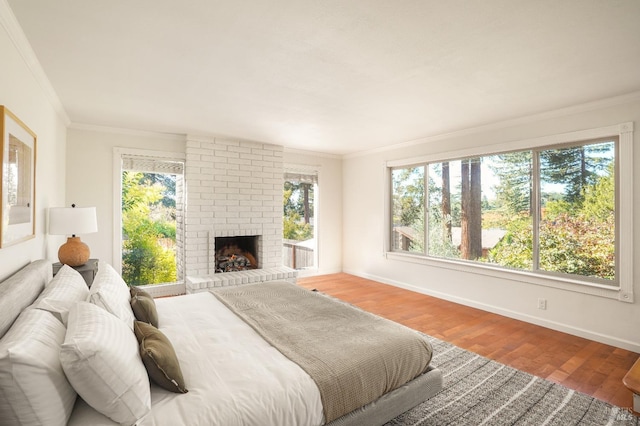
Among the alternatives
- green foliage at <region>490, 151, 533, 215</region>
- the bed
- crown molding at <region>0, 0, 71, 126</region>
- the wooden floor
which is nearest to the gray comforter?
the bed

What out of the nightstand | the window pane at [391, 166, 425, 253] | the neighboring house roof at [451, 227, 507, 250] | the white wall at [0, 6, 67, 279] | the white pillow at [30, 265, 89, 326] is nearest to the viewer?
the white pillow at [30, 265, 89, 326]

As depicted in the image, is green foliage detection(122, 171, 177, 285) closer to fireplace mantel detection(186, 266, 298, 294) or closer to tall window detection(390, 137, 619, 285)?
fireplace mantel detection(186, 266, 298, 294)

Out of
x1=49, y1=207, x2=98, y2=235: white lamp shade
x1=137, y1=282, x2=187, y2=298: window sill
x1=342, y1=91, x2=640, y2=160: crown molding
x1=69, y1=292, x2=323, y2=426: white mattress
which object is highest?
x1=342, y1=91, x2=640, y2=160: crown molding

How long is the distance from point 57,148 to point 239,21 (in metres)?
3.12

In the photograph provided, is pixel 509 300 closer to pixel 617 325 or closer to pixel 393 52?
pixel 617 325

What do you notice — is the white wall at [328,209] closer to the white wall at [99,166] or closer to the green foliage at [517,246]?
the white wall at [99,166]

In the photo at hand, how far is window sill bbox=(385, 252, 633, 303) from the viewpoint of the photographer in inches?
127

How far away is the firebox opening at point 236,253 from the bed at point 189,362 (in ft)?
9.43

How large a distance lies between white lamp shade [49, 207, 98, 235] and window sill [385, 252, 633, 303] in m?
4.43

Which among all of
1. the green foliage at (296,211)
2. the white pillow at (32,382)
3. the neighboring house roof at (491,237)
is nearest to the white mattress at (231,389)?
the white pillow at (32,382)

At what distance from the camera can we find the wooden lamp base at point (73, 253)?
3.09m

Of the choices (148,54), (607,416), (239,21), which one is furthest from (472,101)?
(148,54)

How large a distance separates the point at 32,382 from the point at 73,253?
2.50 m

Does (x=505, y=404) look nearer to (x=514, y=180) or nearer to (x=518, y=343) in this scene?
(x=518, y=343)
